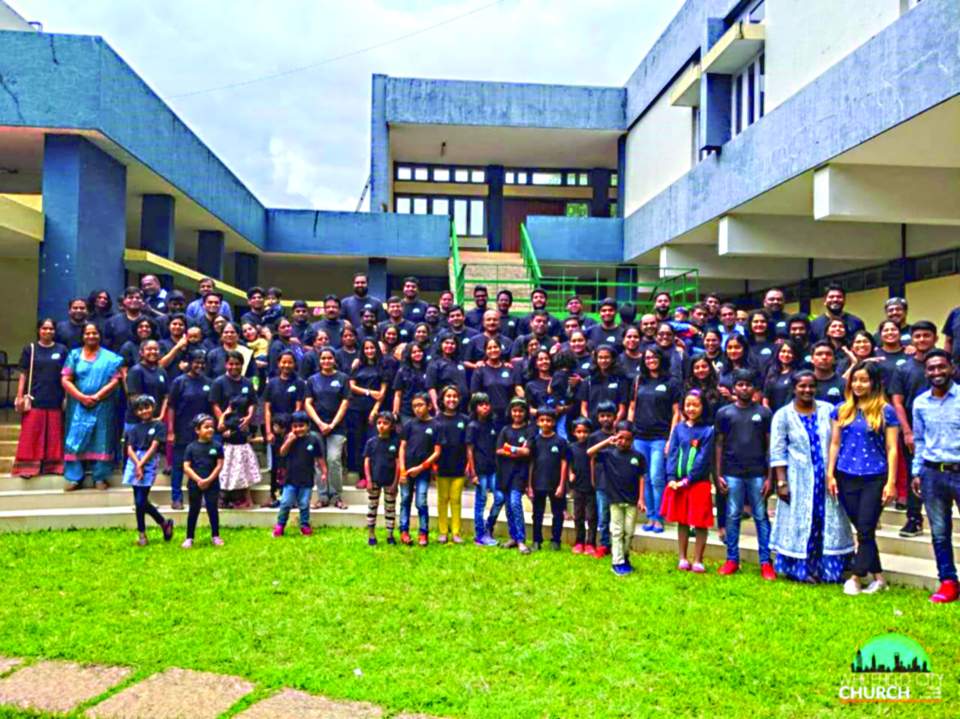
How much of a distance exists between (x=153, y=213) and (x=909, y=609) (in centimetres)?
1194

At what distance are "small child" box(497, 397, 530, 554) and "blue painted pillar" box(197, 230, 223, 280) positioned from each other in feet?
34.6

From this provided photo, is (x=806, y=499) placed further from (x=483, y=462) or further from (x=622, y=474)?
(x=483, y=462)

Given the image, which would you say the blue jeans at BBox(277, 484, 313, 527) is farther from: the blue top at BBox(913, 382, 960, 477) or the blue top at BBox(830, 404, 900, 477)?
the blue top at BBox(913, 382, 960, 477)

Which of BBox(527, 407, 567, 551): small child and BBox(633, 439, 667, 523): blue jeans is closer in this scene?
BBox(527, 407, 567, 551): small child

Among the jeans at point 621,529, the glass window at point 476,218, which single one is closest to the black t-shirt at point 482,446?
the jeans at point 621,529

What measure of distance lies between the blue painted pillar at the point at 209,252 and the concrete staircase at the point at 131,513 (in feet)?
25.3

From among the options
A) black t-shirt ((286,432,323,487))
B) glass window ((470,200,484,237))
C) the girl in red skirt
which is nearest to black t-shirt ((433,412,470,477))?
black t-shirt ((286,432,323,487))

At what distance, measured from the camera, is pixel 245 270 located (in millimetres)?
18641

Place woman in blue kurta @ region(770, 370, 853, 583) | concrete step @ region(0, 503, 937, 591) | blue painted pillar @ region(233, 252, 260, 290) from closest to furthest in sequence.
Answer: woman in blue kurta @ region(770, 370, 853, 583)
concrete step @ region(0, 503, 937, 591)
blue painted pillar @ region(233, 252, 260, 290)

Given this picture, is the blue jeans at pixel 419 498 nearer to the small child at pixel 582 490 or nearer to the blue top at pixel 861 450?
the small child at pixel 582 490

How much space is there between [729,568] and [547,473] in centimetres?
166

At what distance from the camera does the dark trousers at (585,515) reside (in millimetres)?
6898

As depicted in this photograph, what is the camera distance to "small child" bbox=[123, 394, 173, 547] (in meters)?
6.98

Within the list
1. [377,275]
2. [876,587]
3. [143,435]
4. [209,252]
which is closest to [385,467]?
[143,435]
